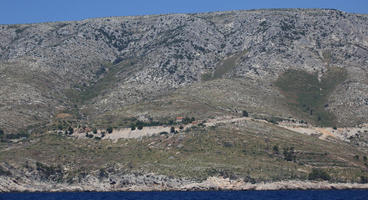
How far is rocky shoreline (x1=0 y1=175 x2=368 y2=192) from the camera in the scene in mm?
141000

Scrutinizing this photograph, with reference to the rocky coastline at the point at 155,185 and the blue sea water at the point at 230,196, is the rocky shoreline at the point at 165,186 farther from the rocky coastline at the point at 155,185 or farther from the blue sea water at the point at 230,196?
the blue sea water at the point at 230,196

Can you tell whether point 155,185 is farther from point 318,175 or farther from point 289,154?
point 318,175

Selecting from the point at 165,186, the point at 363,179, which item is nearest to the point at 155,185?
the point at 165,186

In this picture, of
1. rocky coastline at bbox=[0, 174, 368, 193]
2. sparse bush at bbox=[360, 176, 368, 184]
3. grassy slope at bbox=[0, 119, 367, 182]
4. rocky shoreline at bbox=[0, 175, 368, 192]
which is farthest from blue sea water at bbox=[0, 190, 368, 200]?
sparse bush at bbox=[360, 176, 368, 184]

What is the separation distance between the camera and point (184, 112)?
19000cm

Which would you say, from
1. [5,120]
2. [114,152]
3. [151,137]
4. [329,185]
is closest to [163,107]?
[151,137]

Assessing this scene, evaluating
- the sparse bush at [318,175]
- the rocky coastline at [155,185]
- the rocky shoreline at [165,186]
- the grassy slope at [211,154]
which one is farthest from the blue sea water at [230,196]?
the grassy slope at [211,154]

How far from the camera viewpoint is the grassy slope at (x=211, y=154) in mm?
145375

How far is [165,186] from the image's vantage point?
14225cm

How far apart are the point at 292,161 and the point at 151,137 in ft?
140

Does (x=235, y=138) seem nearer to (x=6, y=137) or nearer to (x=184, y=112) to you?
(x=184, y=112)

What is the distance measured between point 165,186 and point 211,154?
699 inches

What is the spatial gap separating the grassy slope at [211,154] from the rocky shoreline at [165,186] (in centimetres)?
186

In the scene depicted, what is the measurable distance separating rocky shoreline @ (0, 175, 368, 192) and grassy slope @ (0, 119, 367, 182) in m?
1.86
